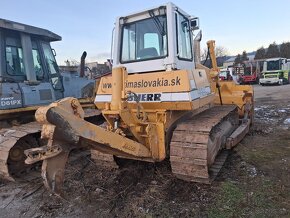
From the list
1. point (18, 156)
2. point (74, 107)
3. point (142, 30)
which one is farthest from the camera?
point (18, 156)

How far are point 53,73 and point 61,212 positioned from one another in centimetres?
362

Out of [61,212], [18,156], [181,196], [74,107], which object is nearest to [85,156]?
[18,156]

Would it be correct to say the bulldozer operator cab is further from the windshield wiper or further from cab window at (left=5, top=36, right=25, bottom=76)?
cab window at (left=5, top=36, right=25, bottom=76)

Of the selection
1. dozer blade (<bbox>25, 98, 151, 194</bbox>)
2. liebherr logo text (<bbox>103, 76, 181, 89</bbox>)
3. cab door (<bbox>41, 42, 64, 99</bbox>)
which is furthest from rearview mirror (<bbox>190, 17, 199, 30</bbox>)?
cab door (<bbox>41, 42, 64, 99</bbox>)

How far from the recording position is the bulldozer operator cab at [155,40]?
15.0ft

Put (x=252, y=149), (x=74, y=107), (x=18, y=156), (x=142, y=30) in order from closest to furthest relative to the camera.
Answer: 1. (x=74, y=107)
2. (x=142, y=30)
3. (x=18, y=156)
4. (x=252, y=149)

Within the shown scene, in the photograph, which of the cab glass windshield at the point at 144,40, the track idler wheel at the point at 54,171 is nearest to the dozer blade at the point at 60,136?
the track idler wheel at the point at 54,171

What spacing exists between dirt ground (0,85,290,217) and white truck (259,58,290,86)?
24641 mm

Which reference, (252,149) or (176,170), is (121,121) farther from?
(252,149)

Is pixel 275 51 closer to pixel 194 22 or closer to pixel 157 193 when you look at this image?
pixel 194 22

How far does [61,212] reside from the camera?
13.3 feet

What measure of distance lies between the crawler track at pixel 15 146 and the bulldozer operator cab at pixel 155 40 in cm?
191

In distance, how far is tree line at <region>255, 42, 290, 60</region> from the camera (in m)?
48.9

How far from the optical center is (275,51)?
49.8m
